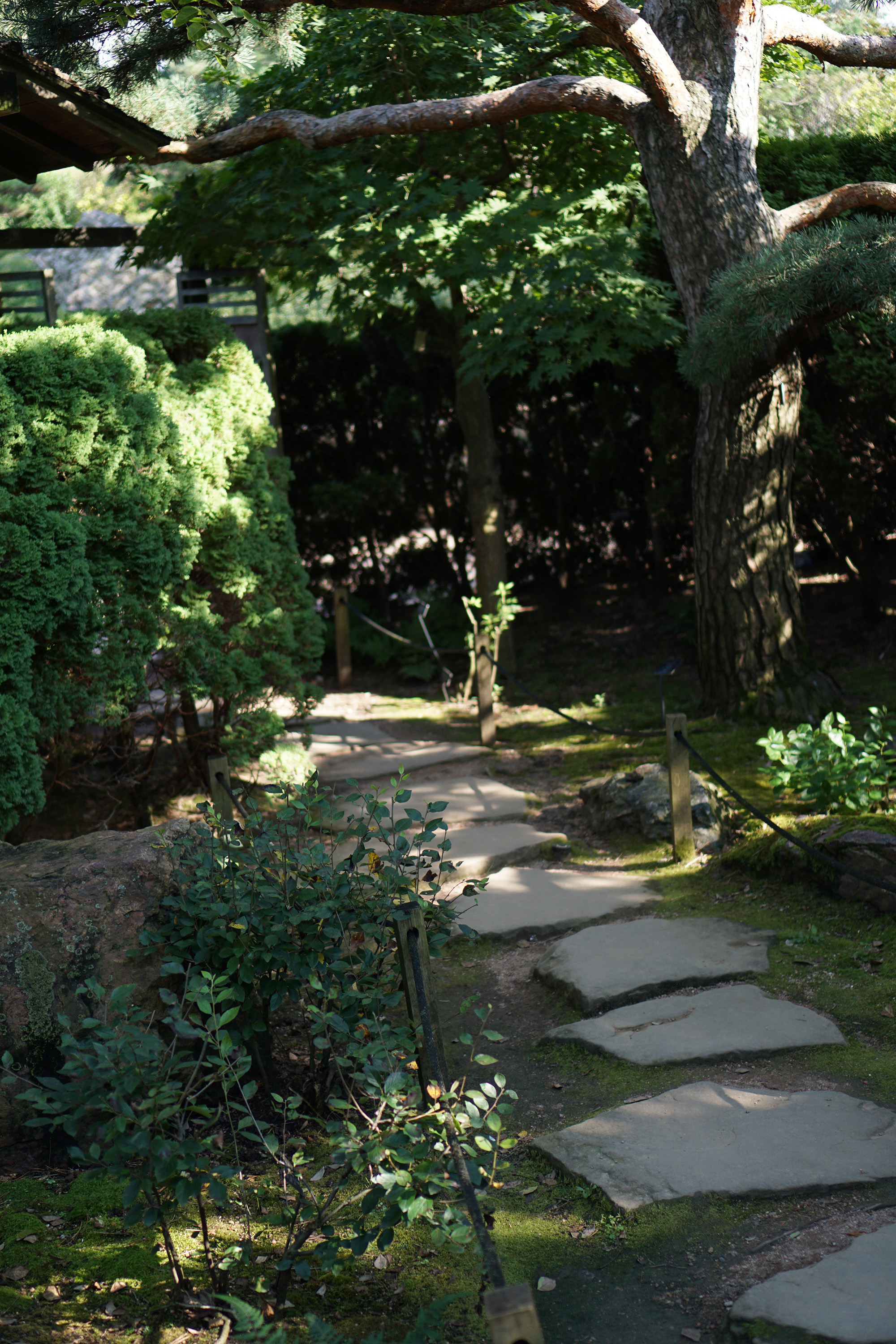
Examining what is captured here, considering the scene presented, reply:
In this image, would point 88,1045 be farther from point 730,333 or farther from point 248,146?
point 248,146

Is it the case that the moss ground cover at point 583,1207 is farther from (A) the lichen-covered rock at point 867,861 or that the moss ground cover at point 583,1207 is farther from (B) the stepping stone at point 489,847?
(B) the stepping stone at point 489,847

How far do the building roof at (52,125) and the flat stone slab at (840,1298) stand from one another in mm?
5074

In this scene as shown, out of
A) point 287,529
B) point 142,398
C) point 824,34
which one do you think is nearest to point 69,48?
point 142,398

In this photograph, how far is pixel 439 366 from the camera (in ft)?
36.2

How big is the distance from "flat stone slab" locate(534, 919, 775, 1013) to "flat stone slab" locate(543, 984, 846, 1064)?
3.1 inches

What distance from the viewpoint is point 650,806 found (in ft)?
17.8

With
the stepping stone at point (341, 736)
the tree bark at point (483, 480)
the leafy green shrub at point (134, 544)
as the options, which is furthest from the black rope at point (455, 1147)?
the tree bark at point (483, 480)

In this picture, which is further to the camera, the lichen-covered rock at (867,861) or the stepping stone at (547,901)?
the stepping stone at (547,901)

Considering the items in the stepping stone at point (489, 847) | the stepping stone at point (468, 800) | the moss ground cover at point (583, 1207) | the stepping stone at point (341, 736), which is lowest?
the moss ground cover at point (583, 1207)

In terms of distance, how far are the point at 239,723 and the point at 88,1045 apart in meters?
3.55

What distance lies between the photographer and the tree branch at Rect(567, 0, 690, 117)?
5266 mm

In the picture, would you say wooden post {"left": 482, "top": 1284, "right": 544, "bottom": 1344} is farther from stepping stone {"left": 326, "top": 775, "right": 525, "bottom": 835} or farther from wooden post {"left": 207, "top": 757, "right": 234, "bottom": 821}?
stepping stone {"left": 326, "top": 775, "right": 525, "bottom": 835}

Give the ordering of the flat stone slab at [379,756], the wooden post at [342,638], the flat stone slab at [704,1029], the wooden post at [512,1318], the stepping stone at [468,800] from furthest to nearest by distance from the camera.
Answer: the wooden post at [342,638] < the flat stone slab at [379,756] < the stepping stone at [468,800] < the flat stone slab at [704,1029] < the wooden post at [512,1318]

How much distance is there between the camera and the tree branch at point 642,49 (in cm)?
527
